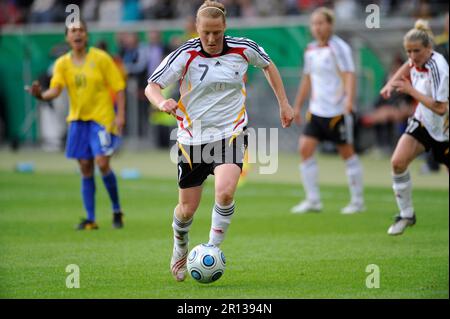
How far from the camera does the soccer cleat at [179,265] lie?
8.41 m

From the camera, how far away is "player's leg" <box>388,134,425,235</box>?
10641mm

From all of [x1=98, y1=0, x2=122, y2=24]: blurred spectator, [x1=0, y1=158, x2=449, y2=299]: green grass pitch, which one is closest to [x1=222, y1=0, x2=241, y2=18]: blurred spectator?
[x1=98, y1=0, x2=122, y2=24]: blurred spectator

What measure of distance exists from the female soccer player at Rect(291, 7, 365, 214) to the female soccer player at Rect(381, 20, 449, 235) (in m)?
2.64

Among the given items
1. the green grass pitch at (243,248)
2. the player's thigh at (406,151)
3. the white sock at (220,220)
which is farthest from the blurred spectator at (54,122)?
the white sock at (220,220)

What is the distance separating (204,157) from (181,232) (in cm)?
71

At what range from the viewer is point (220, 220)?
8.27 m

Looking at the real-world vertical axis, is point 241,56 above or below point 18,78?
below

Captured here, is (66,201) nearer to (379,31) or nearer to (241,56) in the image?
(241,56)

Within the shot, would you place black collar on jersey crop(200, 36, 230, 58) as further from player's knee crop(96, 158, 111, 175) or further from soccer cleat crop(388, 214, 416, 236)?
player's knee crop(96, 158, 111, 175)

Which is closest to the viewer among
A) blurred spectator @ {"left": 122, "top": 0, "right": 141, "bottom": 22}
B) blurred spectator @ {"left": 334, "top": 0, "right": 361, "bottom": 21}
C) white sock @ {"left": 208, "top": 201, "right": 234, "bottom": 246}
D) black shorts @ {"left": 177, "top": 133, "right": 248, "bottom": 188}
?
white sock @ {"left": 208, "top": 201, "right": 234, "bottom": 246}

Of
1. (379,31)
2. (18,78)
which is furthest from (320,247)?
(18,78)

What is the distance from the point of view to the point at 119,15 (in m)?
26.6
